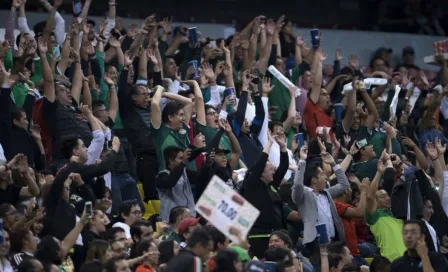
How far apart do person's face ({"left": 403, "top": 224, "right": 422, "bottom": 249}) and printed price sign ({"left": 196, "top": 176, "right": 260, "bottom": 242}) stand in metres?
1.93

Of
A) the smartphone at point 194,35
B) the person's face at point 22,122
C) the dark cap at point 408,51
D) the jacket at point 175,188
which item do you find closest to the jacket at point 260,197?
the jacket at point 175,188

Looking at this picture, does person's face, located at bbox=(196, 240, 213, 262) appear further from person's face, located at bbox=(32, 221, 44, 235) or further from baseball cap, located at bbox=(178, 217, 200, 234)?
person's face, located at bbox=(32, 221, 44, 235)

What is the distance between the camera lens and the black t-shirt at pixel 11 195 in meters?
12.0

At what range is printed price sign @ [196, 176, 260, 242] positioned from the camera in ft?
33.1

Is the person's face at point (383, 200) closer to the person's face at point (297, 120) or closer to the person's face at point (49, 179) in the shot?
the person's face at point (297, 120)

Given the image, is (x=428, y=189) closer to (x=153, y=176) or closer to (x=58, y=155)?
(x=153, y=176)

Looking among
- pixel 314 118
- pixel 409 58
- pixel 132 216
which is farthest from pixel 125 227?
pixel 409 58

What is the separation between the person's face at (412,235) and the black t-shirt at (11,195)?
132 inches

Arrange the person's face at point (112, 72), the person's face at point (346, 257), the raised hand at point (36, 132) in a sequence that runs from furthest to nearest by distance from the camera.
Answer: the person's face at point (112, 72) < the raised hand at point (36, 132) < the person's face at point (346, 257)

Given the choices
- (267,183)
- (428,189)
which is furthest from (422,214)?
(267,183)

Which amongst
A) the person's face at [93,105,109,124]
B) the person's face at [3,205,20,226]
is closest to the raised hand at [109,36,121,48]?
the person's face at [93,105,109,124]

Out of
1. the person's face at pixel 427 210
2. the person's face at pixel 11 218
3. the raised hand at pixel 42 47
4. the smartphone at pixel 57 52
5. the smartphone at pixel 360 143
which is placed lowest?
the person's face at pixel 427 210

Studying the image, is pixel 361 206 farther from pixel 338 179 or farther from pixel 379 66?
pixel 379 66

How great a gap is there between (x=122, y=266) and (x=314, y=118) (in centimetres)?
736
